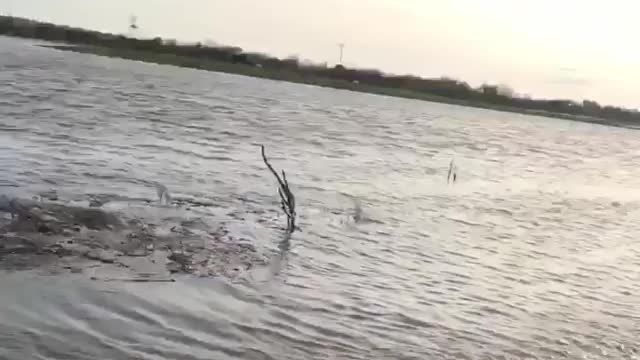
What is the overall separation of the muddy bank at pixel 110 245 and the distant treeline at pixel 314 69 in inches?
4059

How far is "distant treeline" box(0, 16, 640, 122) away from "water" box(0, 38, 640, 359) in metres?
72.2

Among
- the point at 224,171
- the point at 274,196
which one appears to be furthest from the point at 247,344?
the point at 224,171

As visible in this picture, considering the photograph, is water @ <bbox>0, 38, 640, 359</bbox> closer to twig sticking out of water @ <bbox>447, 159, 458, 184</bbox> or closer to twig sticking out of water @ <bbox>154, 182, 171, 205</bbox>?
twig sticking out of water @ <bbox>154, 182, 171, 205</bbox>

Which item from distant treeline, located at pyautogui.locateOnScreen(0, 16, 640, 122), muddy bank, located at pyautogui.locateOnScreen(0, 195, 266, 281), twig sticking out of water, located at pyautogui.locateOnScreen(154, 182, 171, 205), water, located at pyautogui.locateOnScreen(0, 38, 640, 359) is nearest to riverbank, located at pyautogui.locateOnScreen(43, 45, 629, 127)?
distant treeline, located at pyautogui.locateOnScreen(0, 16, 640, 122)

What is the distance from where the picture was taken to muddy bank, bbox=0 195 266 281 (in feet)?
38.9

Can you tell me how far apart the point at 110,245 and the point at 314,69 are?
11987 centimetres

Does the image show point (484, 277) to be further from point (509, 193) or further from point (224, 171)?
point (509, 193)

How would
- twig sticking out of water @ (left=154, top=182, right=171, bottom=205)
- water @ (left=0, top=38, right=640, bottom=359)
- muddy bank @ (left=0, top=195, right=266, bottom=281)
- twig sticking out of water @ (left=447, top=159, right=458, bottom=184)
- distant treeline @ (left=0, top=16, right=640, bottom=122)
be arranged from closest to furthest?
→ 1. water @ (left=0, top=38, right=640, bottom=359)
2. muddy bank @ (left=0, top=195, right=266, bottom=281)
3. twig sticking out of water @ (left=154, top=182, right=171, bottom=205)
4. twig sticking out of water @ (left=447, top=159, right=458, bottom=184)
5. distant treeline @ (left=0, top=16, right=640, bottom=122)

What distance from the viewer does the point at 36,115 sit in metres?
33.4

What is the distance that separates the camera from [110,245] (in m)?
13.3

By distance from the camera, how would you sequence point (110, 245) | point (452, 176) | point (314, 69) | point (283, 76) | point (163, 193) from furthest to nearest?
point (314, 69)
point (283, 76)
point (452, 176)
point (163, 193)
point (110, 245)

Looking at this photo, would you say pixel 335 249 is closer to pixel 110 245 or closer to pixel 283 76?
pixel 110 245

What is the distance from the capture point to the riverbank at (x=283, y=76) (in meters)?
103

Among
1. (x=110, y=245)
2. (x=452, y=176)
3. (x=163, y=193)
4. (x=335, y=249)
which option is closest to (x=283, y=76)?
(x=452, y=176)
